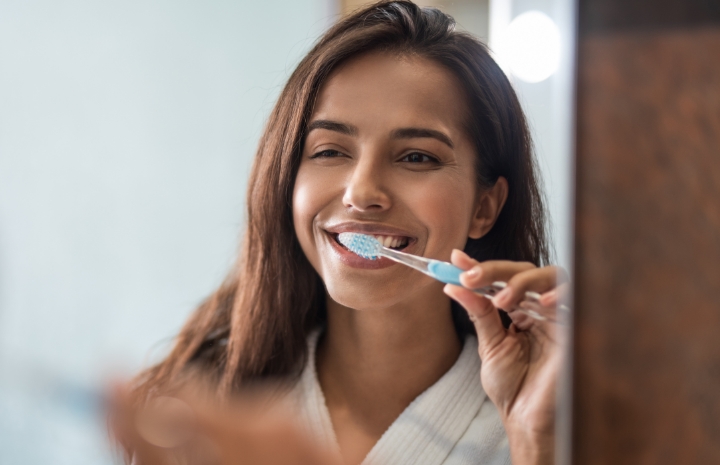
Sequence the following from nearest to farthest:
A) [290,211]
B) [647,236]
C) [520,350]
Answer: [647,236] → [520,350] → [290,211]

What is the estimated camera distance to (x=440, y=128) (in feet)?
1.48

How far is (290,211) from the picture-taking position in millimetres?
534

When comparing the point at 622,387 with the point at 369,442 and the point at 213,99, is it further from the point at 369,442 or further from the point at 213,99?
the point at 213,99

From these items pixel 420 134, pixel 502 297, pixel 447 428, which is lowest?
pixel 447 428

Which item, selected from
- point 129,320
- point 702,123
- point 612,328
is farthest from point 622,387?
point 129,320

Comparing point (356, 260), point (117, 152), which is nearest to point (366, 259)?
point (356, 260)

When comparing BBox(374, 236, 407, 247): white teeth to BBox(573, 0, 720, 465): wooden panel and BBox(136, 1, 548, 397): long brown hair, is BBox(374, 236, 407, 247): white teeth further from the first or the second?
BBox(573, 0, 720, 465): wooden panel

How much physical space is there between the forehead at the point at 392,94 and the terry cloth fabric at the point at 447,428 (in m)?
0.18

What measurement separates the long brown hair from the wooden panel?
95 mm

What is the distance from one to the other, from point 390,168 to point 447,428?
0.67 ft

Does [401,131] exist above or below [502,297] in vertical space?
above

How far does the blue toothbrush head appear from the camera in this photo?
0.45m

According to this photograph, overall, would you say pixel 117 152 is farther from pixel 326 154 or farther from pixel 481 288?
pixel 481 288

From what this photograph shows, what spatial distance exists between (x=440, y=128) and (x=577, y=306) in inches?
7.2
